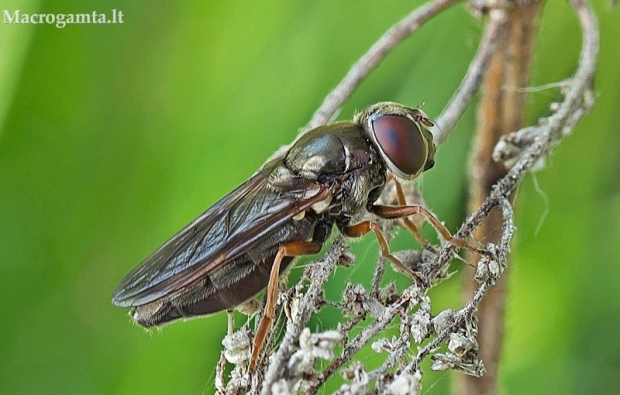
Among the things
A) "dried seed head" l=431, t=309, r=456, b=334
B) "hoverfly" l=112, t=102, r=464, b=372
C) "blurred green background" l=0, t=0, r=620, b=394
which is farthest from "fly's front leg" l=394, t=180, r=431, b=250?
"dried seed head" l=431, t=309, r=456, b=334

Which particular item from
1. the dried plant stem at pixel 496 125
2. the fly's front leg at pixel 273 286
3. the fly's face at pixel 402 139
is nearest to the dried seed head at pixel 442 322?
the fly's front leg at pixel 273 286

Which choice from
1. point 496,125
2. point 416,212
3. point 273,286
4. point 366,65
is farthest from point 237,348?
point 496,125

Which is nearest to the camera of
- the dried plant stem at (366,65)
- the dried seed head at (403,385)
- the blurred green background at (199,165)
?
the dried seed head at (403,385)

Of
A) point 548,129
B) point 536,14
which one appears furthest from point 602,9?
point 548,129

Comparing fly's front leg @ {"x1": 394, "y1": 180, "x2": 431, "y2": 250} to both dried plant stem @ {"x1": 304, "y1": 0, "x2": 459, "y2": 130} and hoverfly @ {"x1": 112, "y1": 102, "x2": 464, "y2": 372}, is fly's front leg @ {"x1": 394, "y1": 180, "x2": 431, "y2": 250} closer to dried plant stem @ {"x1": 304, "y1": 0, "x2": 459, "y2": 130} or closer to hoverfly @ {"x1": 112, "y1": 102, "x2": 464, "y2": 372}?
hoverfly @ {"x1": 112, "y1": 102, "x2": 464, "y2": 372}

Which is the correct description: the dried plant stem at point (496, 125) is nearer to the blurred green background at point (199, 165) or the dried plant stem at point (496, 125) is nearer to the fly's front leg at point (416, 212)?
the blurred green background at point (199, 165)

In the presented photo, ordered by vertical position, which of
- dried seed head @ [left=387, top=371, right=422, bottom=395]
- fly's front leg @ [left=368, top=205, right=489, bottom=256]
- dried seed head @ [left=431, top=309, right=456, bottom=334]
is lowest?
dried seed head @ [left=431, top=309, right=456, bottom=334]

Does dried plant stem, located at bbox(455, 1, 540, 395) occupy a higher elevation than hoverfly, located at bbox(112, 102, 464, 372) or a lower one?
lower
